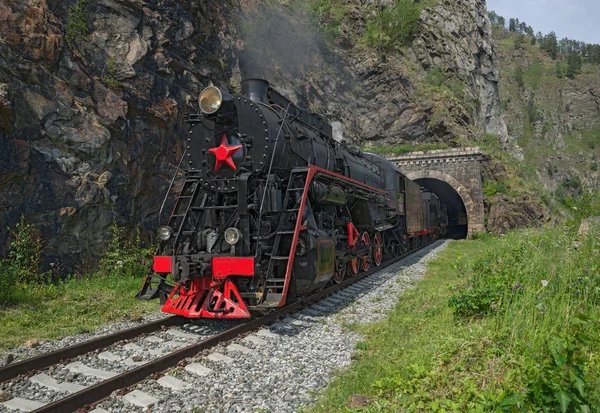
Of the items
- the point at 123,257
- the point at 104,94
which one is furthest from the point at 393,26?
the point at 123,257

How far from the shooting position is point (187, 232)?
661 cm

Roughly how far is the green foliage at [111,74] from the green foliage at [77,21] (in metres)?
0.82

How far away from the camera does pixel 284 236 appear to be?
21.2 feet

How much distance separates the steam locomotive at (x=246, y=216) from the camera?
577cm

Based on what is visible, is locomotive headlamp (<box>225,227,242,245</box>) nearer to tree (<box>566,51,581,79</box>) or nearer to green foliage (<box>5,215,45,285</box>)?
green foliage (<box>5,215,45,285</box>)

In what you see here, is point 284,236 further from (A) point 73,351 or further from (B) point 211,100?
(A) point 73,351

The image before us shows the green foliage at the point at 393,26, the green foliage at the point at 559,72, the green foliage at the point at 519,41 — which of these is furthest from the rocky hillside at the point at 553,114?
the green foliage at the point at 393,26

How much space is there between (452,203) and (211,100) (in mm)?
33423

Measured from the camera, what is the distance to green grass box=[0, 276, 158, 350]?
5.60 m

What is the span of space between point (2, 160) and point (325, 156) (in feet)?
20.9

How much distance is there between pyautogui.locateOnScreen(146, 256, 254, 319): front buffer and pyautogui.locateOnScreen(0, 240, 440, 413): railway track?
28 centimetres

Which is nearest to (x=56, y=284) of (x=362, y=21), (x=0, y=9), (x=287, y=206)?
(x=287, y=206)

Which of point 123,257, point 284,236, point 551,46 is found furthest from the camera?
point 551,46

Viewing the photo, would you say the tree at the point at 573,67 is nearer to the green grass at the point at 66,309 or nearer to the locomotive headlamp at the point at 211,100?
the locomotive headlamp at the point at 211,100
